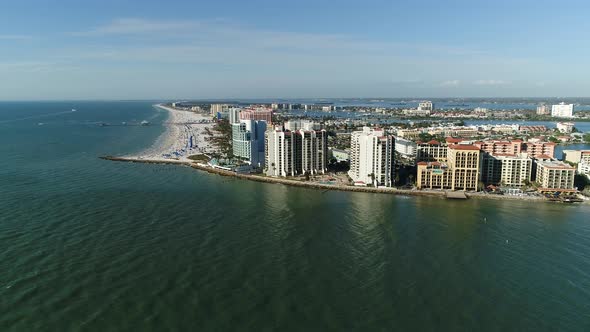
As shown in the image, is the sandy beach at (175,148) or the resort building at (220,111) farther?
the resort building at (220,111)

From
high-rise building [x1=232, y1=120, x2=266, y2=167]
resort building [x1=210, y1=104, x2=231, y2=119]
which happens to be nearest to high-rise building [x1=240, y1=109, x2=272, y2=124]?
high-rise building [x1=232, y1=120, x2=266, y2=167]

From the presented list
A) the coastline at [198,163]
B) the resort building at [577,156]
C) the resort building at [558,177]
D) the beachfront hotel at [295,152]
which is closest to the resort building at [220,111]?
the coastline at [198,163]

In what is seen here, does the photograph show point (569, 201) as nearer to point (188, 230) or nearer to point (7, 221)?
point (188, 230)

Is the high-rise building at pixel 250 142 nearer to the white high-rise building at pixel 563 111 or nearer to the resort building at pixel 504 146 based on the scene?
the resort building at pixel 504 146

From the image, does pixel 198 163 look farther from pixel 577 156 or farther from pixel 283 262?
pixel 577 156

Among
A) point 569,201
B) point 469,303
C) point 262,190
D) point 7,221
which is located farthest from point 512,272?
point 7,221

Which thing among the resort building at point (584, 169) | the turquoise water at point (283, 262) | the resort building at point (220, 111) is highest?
the resort building at point (220, 111)

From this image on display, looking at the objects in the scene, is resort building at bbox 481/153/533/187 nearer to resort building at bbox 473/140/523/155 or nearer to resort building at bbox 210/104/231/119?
resort building at bbox 473/140/523/155
